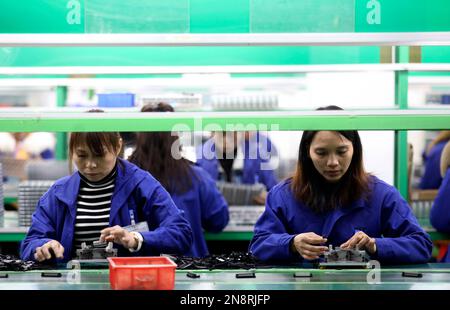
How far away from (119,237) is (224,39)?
3.03ft

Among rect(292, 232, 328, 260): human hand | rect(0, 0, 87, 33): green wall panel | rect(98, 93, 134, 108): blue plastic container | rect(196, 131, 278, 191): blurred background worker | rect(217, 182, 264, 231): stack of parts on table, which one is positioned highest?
rect(0, 0, 87, 33): green wall panel

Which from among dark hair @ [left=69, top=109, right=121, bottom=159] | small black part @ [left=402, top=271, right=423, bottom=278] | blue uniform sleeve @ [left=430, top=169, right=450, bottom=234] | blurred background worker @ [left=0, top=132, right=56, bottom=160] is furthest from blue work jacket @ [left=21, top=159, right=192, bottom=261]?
blurred background worker @ [left=0, top=132, right=56, bottom=160]

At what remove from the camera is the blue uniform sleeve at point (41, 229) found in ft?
10.5

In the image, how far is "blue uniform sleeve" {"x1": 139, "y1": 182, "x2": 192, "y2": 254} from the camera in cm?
324

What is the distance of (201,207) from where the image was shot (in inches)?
187

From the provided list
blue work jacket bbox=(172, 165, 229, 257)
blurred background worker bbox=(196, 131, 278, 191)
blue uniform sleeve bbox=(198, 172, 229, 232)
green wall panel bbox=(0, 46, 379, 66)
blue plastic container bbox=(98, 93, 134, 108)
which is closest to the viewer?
blurred background worker bbox=(196, 131, 278, 191)

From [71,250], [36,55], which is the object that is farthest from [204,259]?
[36,55]

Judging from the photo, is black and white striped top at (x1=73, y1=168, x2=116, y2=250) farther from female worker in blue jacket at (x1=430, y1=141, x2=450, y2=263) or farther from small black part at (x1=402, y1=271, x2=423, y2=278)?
female worker in blue jacket at (x1=430, y1=141, x2=450, y2=263)

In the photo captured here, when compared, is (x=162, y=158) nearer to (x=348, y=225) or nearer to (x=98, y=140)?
(x=98, y=140)

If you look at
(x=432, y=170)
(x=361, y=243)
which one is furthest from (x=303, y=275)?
(x=432, y=170)

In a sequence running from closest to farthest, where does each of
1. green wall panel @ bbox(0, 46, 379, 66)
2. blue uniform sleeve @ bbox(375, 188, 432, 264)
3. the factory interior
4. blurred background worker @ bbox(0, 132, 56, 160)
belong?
1. the factory interior
2. blue uniform sleeve @ bbox(375, 188, 432, 264)
3. green wall panel @ bbox(0, 46, 379, 66)
4. blurred background worker @ bbox(0, 132, 56, 160)

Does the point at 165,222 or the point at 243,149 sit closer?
the point at 165,222
